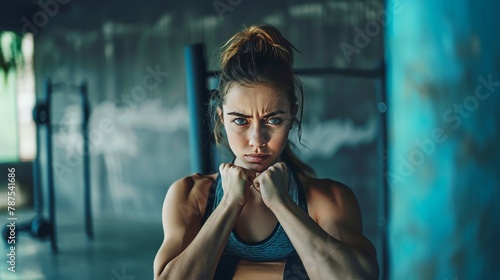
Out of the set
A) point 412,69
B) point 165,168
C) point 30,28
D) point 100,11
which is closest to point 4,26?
point 30,28

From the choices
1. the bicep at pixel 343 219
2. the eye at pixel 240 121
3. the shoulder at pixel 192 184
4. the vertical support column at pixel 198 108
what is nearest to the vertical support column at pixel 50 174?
the vertical support column at pixel 198 108

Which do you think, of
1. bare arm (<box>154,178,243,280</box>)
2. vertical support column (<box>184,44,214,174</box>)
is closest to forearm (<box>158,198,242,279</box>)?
bare arm (<box>154,178,243,280</box>)

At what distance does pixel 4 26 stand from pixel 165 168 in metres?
0.58

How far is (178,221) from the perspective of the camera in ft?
2.99

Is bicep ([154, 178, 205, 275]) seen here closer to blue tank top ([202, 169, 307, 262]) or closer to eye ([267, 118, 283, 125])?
blue tank top ([202, 169, 307, 262])

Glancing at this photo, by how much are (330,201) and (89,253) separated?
0.86 m

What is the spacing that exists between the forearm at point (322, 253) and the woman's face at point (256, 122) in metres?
0.13

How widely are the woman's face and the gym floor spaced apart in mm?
606

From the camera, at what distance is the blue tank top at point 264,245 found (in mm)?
925

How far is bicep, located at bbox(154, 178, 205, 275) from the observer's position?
88 centimetres

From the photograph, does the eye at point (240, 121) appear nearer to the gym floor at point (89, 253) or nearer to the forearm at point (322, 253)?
the forearm at point (322, 253)

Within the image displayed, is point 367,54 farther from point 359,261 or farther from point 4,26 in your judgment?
point 4,26

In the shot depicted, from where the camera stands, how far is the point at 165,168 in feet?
4.74

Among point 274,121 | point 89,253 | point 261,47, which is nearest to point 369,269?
point 274,121
